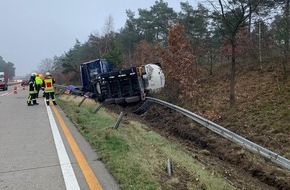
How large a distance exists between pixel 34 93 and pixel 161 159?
1366 cm

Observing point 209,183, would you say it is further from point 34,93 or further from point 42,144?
point 34,93

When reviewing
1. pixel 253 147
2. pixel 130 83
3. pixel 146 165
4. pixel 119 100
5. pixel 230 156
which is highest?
pixel 130 83

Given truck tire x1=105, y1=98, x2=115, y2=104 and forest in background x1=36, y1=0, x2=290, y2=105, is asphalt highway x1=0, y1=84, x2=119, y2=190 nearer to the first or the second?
forest in background x1=36, y1=0, x2=290, y2=105

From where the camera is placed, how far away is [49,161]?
6.90m

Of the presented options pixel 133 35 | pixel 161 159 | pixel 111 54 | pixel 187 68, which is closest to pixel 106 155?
pixel 161 159

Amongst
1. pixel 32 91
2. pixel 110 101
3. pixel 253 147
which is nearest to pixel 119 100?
pixel 110 101

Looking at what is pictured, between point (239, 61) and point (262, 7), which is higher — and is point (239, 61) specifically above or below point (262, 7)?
below

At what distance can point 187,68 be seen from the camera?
52.8 ft

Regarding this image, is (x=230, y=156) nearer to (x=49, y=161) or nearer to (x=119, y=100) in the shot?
(x=49, y=161)

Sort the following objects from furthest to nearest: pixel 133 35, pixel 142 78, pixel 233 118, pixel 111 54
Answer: pixel 133 35 < pixel 111 54 < pixel 142 78 < pixel 233 118

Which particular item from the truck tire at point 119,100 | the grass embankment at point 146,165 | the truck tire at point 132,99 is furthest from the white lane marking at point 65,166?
the truck tire at point 119,100

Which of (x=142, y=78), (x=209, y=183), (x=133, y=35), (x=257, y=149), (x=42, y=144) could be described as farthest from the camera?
(x=133, y=35)

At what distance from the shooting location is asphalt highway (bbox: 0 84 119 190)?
18.1 feet

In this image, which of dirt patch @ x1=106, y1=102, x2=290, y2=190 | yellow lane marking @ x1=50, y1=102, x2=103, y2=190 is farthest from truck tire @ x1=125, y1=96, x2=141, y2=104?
yellow lane marking @ x1=50, y1=102, x2=103, y2=190
